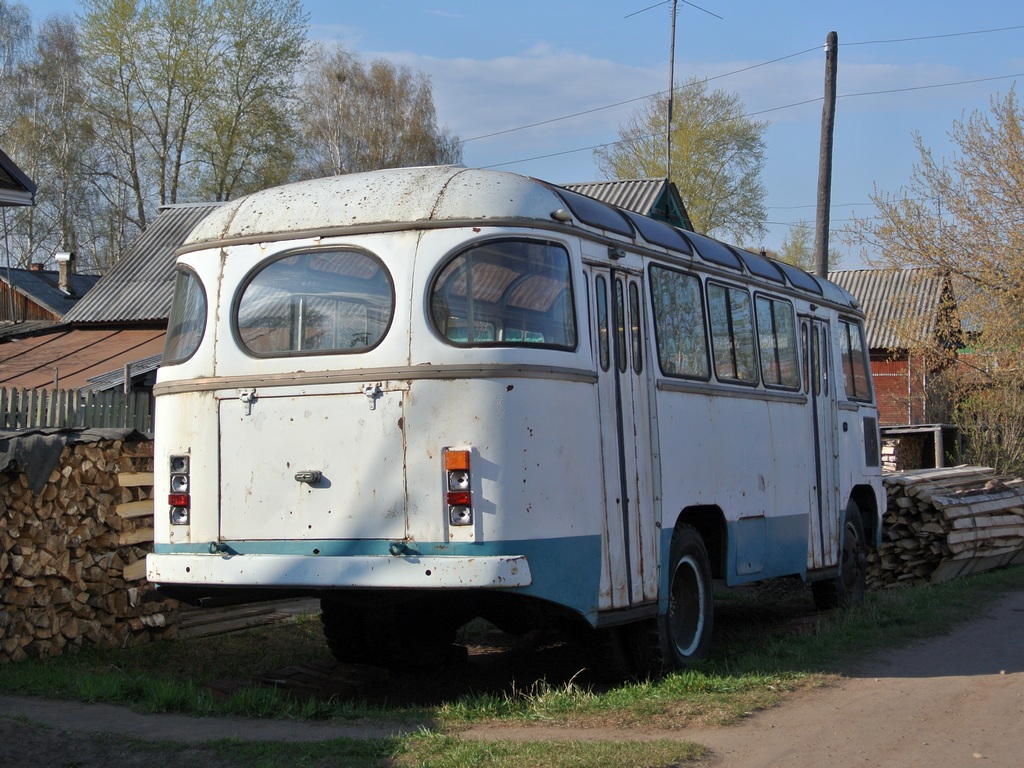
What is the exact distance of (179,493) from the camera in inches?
288

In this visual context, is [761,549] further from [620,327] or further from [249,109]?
[249,109]

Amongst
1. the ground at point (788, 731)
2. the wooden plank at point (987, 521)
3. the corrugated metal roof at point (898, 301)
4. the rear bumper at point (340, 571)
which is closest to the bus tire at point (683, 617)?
the ground at point (788, 731)

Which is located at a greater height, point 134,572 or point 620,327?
point 620,327

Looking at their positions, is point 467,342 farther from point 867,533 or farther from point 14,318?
point 14,318

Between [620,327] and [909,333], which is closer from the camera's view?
[620,327]

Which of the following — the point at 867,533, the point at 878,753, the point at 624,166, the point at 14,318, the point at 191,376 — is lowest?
the point at 878,753

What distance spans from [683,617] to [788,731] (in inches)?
84.4

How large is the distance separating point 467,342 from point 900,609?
594cm

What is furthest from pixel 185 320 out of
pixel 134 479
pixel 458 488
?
pixel 134 479

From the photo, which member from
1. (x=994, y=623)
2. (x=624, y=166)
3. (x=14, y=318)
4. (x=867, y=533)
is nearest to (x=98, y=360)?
(x=14, y=318)

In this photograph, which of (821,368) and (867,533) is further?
(867,533)

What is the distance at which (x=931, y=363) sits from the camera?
92.4 ft

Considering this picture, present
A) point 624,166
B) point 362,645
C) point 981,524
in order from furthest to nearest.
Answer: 1. point 624,166
2. point 981,524
3. point 362,645

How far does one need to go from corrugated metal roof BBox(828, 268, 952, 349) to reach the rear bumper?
64.1ft
